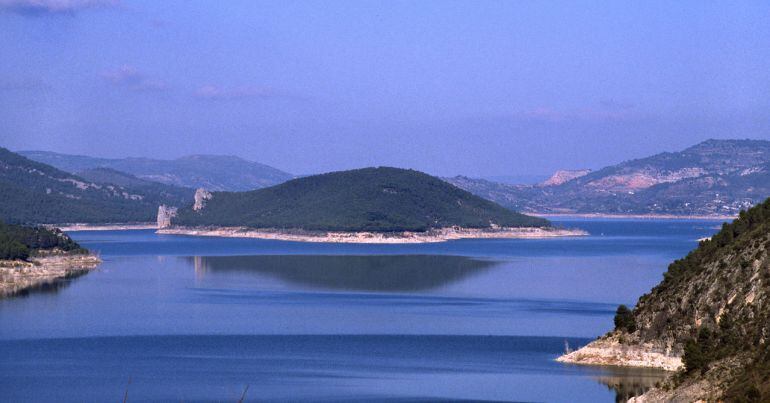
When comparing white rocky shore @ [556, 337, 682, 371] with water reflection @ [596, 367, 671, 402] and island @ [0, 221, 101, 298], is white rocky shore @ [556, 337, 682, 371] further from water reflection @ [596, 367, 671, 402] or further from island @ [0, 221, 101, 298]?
island @ [0, 221, 101, 298]

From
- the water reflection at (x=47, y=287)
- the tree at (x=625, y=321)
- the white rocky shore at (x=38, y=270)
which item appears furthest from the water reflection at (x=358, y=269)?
the tree at (x=625, y=321)

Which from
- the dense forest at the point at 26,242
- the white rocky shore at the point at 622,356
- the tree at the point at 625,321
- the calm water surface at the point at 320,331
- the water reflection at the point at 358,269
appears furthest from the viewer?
the water reflection at the point at 358,269

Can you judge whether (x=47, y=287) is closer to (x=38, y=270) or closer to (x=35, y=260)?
(x=38, y=270)

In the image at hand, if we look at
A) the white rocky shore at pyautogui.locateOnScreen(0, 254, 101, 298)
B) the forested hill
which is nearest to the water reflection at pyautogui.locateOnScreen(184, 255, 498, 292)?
the white rocky shore at pyautogui.locateOnScreen(0, 254, 101, 298)

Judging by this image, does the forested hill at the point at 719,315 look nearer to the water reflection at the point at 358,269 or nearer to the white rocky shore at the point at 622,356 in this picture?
the white rocky shore at the point at 622,356

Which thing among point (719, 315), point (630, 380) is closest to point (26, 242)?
point (630, 380)

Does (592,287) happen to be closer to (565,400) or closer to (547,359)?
(547,359)
